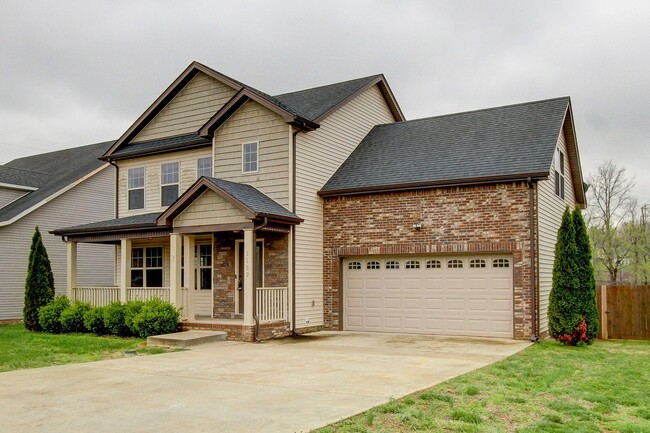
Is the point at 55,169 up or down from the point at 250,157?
up

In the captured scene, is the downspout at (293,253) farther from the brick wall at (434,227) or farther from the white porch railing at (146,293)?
the white porch railing at (146,293)

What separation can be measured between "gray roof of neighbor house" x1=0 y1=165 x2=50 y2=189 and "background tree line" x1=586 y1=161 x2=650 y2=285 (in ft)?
105

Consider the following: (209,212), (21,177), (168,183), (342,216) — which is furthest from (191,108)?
(21,177)

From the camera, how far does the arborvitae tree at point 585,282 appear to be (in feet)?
47.2

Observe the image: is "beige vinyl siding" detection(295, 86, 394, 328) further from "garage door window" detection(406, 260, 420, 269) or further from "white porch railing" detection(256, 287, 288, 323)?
"garage door window" detection(406, 260, 420, 269)

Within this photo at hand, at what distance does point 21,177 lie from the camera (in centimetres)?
2492

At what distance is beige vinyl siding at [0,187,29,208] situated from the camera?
78.3 feet

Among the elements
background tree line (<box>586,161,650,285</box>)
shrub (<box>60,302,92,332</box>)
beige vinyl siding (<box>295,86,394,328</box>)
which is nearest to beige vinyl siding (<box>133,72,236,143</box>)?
beige vinyl siding (<box>295,86,394,328</box>)

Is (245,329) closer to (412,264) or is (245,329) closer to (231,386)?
(412,264)

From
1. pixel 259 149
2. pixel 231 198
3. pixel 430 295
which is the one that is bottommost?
pixel 430 295

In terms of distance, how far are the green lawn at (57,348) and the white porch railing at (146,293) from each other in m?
1.54

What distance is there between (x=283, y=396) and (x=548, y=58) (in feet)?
55.5

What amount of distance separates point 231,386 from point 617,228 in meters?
39.2

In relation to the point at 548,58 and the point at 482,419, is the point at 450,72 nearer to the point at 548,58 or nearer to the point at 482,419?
the point at 548,58
